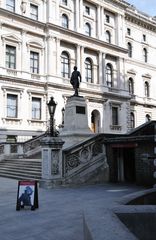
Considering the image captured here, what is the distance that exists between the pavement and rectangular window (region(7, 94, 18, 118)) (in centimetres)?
2005

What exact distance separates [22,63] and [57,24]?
6509mm

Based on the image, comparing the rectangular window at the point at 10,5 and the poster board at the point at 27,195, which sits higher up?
the rectangular window at the point at 10,5

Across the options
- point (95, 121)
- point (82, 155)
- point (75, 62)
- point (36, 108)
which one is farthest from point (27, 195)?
point (95, 121)

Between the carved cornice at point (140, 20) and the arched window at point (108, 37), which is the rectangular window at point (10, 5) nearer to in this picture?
the arched window at point (108, 37)

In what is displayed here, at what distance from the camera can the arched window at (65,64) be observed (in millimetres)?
35469

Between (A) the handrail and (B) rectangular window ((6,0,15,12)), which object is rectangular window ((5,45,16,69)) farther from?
(A) the handrail

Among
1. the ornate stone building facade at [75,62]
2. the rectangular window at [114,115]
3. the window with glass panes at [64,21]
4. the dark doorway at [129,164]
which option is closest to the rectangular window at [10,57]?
the ornate stone building facade at [75,62]

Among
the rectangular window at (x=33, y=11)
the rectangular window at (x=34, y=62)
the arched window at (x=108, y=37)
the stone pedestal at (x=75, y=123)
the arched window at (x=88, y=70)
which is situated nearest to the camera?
the stone pedestal at (x=75, y=123)

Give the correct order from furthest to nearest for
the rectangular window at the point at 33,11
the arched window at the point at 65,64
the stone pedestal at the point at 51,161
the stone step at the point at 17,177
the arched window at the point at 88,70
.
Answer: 1. the arched window at the point at 88,70
2. the arched window at the point at 65,64
3. the rectangular window at the point at 33,11
4. the stone step at the point at 17,177
5. the stone pedestal at the point at 51,161

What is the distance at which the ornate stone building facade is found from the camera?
31109 mm

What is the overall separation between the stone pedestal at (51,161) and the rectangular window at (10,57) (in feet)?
65.4

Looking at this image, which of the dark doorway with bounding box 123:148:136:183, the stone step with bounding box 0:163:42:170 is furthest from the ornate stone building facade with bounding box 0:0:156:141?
the dark doorway with bounding box 123:148:136:183

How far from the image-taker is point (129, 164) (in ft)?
50.8

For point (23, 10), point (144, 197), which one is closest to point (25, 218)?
point (144, 197)
